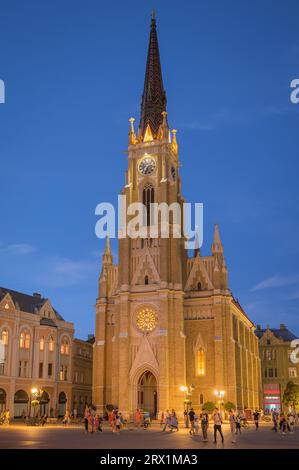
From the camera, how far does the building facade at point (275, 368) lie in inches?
4254

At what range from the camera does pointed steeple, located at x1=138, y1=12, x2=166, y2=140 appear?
282 ft

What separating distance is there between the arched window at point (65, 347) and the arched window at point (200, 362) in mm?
20867

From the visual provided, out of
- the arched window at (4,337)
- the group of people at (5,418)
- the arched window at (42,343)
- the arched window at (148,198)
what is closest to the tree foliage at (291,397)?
the arched window at (148,198)

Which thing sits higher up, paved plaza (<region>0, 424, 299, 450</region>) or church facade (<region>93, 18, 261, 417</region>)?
church facade (<region>93, 18, 261, 417</region>)

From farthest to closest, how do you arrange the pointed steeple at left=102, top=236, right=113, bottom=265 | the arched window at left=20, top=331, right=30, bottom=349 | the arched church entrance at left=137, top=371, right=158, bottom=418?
the pointed steeple at left=102, top=236, right=113, bottom=265, the arched window at left=20, top=331, right=30, bottom=349, the arched church entrance at left=137, top=371, right=158, bottom=418

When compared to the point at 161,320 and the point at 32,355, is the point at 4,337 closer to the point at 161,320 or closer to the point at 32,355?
the point at 32,355

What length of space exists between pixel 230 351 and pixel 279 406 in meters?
41.2

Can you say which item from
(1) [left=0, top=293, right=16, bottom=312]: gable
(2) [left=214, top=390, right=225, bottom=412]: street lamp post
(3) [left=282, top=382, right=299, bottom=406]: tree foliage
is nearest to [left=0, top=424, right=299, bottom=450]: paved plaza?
(2) [left=214, top=390, right=225, bottom=412]: street lamp post

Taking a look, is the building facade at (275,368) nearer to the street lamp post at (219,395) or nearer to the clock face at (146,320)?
the street lamp post at (219,395)

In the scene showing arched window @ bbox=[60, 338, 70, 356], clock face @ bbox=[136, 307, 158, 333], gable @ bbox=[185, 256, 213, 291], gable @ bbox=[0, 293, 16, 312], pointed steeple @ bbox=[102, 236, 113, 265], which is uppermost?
pointed steeple @ bbox=[102, 236, 113, 265]

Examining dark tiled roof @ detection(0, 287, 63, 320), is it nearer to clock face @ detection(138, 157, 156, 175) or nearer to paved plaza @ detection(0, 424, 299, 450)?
clock face @ detection(138, 157, 156, 175)

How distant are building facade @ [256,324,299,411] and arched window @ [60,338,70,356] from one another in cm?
4353
